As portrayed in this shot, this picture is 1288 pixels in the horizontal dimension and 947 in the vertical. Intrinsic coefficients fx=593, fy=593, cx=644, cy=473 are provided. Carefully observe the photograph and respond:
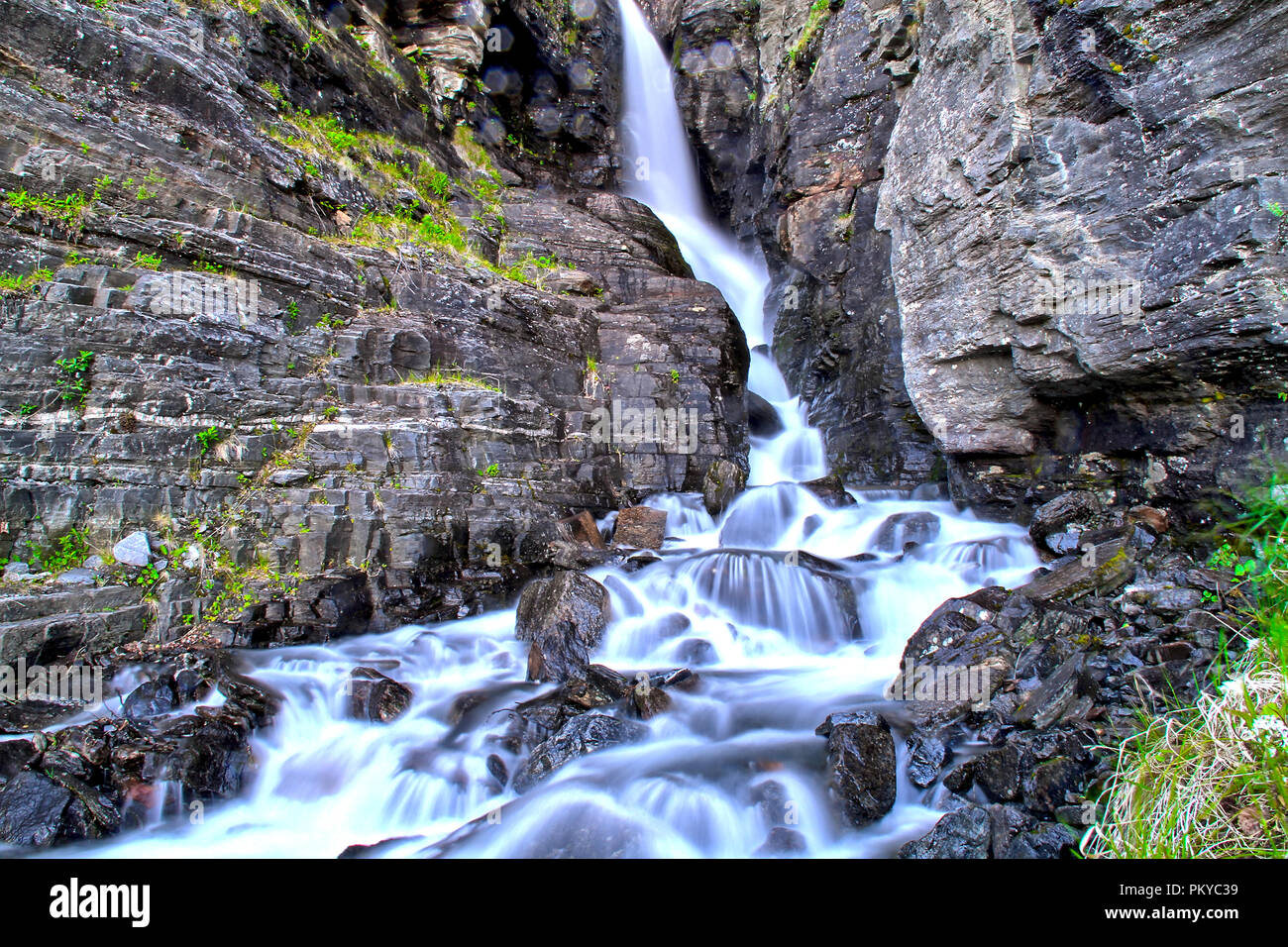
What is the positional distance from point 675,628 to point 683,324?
759 cm

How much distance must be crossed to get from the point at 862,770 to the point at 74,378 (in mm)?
9067

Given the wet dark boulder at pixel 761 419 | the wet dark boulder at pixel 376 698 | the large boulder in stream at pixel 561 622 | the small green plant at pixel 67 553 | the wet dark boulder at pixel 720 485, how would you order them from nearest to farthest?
the wet dark boulder at pixel 376 698 → the small green plant at pixel 67 553 → the large boulder in stream at pixel 561 622 → the wet dark boulder at pixel 720 485 → the wet dark boulder at pixel 761 419

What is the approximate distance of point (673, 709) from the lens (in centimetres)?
591

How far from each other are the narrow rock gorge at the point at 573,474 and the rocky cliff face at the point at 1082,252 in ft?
0.16

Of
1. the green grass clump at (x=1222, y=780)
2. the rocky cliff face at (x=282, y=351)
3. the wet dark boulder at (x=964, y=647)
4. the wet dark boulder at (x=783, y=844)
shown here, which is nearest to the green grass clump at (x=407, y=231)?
the rocky cliff face at (x=282, y=351)

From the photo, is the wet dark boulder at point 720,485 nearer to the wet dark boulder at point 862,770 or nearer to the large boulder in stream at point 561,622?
the large boulder in stream at point 561,622

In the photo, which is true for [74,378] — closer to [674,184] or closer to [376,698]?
[376,698]

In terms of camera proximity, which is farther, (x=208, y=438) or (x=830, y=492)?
(x=830, y=492)

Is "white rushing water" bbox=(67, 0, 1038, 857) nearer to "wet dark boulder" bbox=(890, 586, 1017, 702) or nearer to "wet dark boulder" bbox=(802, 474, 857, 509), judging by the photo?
"wet dark boulder" bbox=(802, 474, 857, 509)

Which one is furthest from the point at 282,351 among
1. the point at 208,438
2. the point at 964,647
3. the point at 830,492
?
the point at 830,492

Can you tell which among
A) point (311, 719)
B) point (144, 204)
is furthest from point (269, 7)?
point (311, 719)

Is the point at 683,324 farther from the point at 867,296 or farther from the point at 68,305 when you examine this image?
the point at 68,305

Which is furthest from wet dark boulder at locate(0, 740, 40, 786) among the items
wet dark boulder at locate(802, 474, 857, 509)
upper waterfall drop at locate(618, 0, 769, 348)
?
upper waterfall drop at locate(618, 0, 769, 348)

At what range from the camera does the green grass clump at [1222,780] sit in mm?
2117
